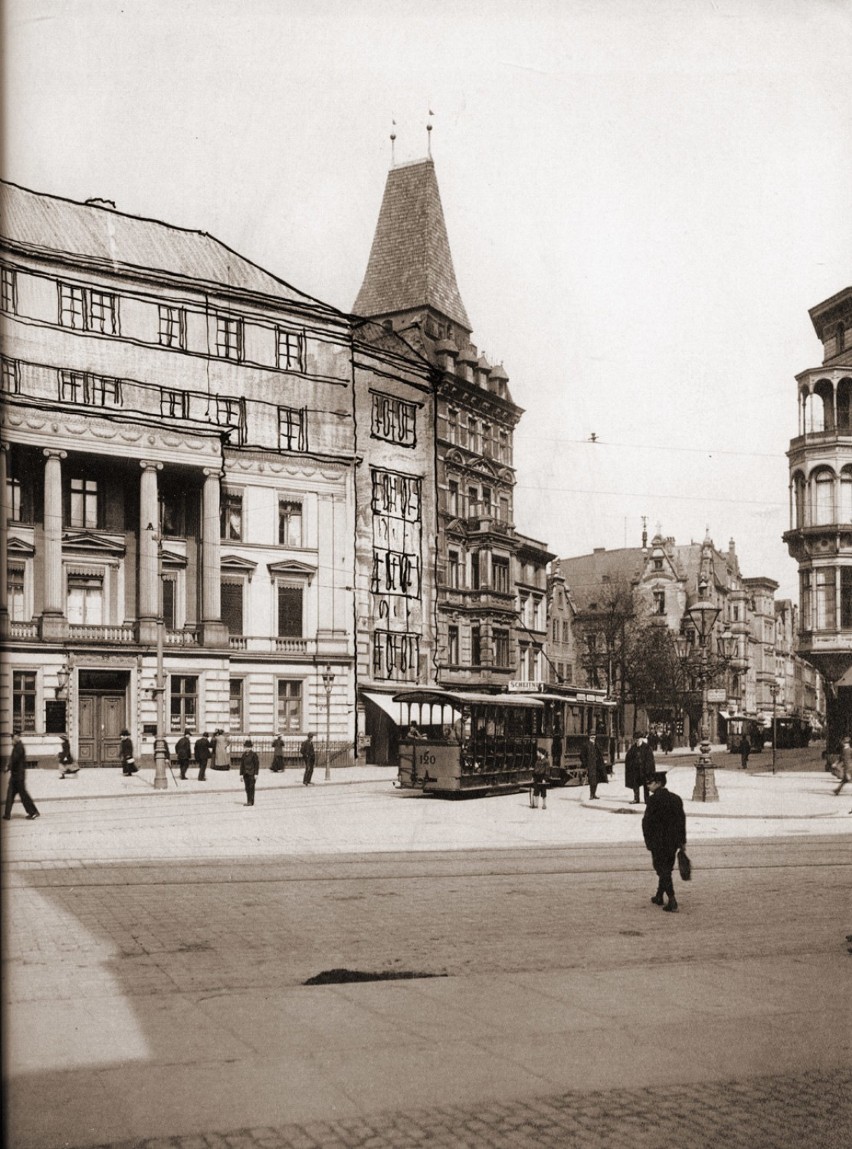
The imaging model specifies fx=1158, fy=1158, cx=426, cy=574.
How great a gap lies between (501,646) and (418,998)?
23.4 metres

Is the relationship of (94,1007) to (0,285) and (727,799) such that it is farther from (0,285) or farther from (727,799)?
(727,799)

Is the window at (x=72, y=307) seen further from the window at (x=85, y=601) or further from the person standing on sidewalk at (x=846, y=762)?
the person standing on sidewalk at (x=846, y=762)

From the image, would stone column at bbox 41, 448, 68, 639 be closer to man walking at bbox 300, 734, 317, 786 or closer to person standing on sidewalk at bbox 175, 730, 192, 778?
person standing on sidewalk at bbox 175, 730, 192, 778

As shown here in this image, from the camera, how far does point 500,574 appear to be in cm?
3014

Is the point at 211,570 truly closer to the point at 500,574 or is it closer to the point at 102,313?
the point at 500,574

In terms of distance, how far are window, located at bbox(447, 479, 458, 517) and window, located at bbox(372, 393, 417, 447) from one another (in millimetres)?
1439

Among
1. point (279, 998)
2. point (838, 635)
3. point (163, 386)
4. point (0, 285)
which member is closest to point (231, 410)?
point (163, 386)

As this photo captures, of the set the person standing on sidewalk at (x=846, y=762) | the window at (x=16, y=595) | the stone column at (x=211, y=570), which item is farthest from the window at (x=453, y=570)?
the window at (x=16, y=595)

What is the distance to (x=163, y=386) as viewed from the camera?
869 inches

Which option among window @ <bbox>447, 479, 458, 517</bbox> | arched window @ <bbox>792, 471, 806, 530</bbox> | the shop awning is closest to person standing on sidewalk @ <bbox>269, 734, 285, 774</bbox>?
the shop awning

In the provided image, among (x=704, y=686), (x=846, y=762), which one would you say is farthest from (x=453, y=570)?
(x=846, y=762)

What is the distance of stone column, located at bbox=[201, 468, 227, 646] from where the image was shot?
32.5 metres

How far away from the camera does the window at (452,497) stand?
91.5 ft

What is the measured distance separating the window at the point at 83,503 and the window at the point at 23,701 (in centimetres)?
559
